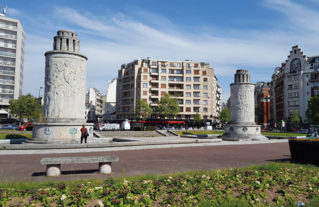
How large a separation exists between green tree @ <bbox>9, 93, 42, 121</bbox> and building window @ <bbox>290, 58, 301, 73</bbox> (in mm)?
71820

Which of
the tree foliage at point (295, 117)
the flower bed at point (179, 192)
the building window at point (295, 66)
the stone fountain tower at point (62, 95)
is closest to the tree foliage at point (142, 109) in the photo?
the tree foliage at point (295, 117)

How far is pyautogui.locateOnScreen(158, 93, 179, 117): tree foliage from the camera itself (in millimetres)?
72500

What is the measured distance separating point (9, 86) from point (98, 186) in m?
70.2

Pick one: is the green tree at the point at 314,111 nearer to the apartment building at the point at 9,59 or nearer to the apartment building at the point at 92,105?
the apartment building at the point at 9,59

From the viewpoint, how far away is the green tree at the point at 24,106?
5572 centimetres

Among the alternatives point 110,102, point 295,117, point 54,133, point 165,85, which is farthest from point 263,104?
point 54,133

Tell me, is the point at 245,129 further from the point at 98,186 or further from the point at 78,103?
the point at 98,186

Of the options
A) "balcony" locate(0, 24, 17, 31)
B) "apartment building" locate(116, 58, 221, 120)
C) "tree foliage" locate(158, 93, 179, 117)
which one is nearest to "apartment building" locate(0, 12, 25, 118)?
"balcony" locate(0, 24, 17, 31)

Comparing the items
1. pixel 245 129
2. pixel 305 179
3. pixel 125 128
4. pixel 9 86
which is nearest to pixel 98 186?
pixel 305 179

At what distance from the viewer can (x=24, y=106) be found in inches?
2185

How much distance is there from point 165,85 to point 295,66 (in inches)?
1574

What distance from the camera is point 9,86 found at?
213 ft

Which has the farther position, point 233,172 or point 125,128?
point 125,128

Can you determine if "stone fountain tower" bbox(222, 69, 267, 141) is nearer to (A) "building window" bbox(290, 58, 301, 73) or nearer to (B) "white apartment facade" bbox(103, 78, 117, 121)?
(A) "building window" bbox(290, 58, 301, 73)
